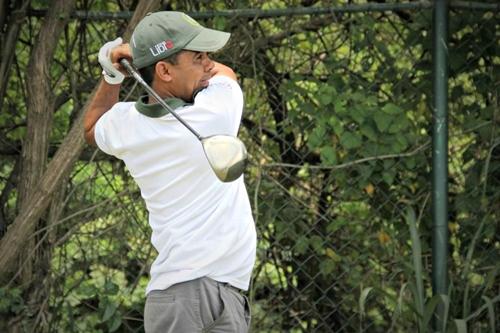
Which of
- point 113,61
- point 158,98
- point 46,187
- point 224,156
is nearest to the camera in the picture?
point 224,156

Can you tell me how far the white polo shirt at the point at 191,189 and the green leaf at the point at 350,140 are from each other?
1713 millimetres

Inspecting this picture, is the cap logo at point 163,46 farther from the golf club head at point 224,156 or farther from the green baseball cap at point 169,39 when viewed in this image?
the golf club head at point 224,156

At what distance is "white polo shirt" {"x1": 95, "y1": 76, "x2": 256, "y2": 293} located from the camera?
3385 mm

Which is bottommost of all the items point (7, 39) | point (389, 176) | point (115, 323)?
point (115, 323)

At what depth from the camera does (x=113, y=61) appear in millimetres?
3625

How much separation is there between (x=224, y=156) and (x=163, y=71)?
0.48 m

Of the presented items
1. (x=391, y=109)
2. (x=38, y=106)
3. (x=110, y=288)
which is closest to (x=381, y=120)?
(x=391, y=109)

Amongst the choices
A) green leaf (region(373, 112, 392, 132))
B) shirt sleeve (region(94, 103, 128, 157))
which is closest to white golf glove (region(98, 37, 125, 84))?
shirt sleeve (region(94, 103, 128, 157))

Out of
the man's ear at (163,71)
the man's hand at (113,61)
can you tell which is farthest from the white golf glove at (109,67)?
the man's ear at (163,71)

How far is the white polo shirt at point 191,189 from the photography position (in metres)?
3.38

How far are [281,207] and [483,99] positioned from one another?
1.05 metres

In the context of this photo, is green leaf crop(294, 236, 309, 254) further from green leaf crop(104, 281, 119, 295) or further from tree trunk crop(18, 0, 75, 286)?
tree trunk crop(18, 0, 75, 286)

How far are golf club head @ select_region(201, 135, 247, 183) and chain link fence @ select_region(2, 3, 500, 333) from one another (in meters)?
2.06

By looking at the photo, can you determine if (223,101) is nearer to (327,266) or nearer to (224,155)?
(224,155)
